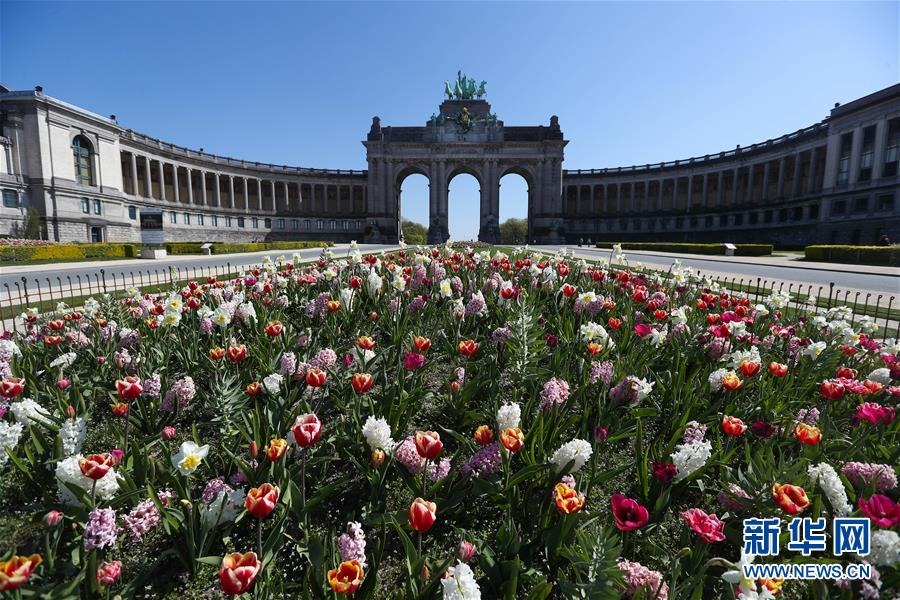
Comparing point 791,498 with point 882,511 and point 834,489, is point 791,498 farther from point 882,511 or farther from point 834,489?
point 834,489

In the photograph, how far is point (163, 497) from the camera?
2.70 metres

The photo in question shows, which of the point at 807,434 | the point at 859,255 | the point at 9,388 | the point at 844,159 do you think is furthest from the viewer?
the point at 844,159

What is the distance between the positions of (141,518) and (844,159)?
74.8 metres

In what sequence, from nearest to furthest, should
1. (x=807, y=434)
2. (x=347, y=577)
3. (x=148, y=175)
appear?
(x=347, y=577), (x=807, y=434), (x=148, y=175)

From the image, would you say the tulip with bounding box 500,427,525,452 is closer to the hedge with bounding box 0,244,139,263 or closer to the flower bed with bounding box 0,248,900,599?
the flower bed with bounding box 0,248,900,599

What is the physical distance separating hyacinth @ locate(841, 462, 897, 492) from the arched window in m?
66.9

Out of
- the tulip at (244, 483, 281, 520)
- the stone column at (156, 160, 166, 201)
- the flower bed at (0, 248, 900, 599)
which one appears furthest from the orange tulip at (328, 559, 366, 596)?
the stone column at (156, 160, 166, 201)

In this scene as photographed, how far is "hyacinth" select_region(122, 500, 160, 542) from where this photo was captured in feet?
7.93

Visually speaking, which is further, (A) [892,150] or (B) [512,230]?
(B) [512,230]

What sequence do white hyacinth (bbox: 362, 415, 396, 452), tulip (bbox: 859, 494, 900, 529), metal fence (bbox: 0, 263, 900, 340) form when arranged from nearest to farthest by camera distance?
tulip (bbox: 859, 494, 900, 529) → white hyacinth (bbox: 362, 415, 396, 452) → metal fence (bbox: 0, 263, 900, 340)

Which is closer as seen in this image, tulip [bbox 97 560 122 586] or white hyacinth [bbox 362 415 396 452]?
tulip [bbox 97 560 122 586]

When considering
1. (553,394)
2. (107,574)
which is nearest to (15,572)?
(107,574)

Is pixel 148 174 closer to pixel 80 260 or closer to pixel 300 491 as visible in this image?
pixel 80 260

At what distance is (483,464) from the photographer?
2.91m
